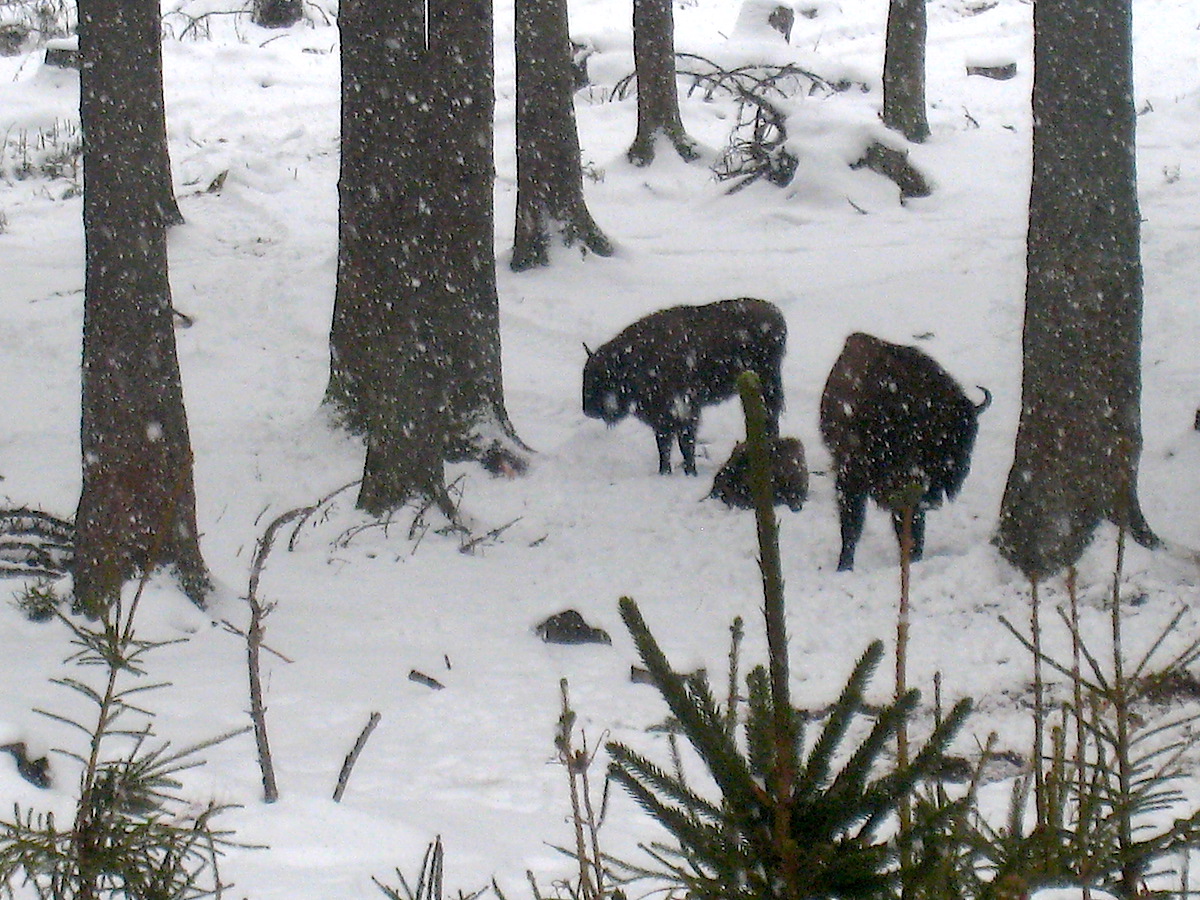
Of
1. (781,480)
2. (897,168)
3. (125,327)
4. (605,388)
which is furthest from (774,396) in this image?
(897,168)

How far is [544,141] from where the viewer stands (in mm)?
12234

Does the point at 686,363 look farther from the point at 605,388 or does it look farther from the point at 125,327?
the point at 125,327

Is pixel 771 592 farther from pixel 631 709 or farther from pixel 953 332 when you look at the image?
pixel 953 332

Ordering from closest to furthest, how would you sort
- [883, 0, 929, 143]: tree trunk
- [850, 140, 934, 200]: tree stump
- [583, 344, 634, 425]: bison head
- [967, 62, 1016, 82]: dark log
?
[583, 344, 634, 425]: bison head < [850, 140, 934, 200]: tree stump < [883, 0, 929, 143]: tree trunk < [967, 62, 1016, 82]: dark log

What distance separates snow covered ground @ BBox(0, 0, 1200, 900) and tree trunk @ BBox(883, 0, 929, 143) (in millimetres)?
593

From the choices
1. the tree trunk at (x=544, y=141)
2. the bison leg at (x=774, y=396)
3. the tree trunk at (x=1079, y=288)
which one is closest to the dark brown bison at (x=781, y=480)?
the bison leg at (x=774, y=396)

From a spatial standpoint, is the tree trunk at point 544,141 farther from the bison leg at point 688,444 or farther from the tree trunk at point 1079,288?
the tree trunk at point 1079,288

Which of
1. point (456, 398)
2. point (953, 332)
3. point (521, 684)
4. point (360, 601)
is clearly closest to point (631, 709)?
point (521, 684)

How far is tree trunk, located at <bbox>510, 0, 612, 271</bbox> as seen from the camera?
39.8 ft

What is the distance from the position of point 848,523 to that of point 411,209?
3.35m

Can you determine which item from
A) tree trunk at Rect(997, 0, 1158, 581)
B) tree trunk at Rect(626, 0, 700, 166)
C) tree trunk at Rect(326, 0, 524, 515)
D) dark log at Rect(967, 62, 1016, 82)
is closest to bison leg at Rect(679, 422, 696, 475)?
tree trunk at Rect(326, 0, 524, 515)

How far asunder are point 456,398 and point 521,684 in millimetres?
3454

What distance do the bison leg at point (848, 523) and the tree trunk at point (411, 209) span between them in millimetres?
2459

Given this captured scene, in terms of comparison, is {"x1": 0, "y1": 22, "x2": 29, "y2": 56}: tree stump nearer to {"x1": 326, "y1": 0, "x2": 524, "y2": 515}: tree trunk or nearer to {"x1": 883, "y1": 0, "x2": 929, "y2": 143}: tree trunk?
{"x1": 883, "y1": 0, "x2": 929, "y2": 143}: tree trunk
